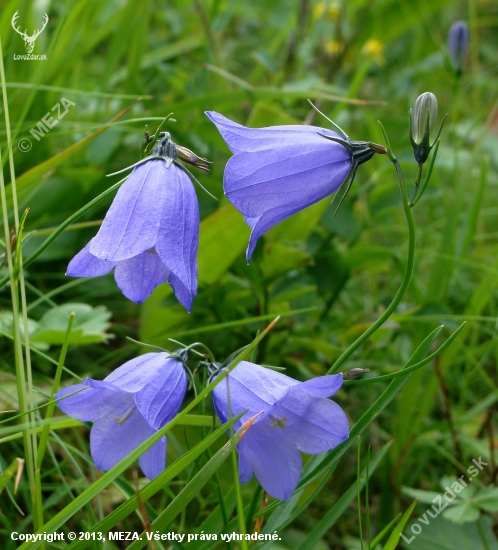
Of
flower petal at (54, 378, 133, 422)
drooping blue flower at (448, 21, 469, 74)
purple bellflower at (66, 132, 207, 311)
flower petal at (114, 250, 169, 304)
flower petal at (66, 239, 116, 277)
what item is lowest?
flower petal at (54, 378, 133, 422)

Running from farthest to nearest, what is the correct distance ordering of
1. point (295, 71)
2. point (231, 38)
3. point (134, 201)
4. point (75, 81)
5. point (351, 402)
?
1. point (231, 38)
2. point (295, 71)
3. point (75, 81)
4. point (351, 402)
5. point (134, 201)

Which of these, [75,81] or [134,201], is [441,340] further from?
[75,81]

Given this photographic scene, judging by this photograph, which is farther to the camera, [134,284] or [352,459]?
[352,459]

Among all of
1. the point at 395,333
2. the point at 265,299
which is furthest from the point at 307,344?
the point at 395,333

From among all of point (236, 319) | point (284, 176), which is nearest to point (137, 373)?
point (284, 176)

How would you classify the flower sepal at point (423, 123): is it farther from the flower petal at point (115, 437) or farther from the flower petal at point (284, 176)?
the flower petal at point (115, 437)

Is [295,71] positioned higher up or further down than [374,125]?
higher up

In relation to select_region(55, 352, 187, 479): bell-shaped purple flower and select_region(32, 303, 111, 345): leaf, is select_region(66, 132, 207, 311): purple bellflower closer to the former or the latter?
select_region(55, 352, 187, 479): bell-shaped purple flower

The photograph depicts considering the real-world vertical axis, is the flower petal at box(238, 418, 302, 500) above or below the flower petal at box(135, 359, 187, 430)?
below

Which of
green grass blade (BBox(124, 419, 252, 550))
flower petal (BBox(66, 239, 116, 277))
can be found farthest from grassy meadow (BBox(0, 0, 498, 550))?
flower petal (BBox(66, 239, 116, 277))
